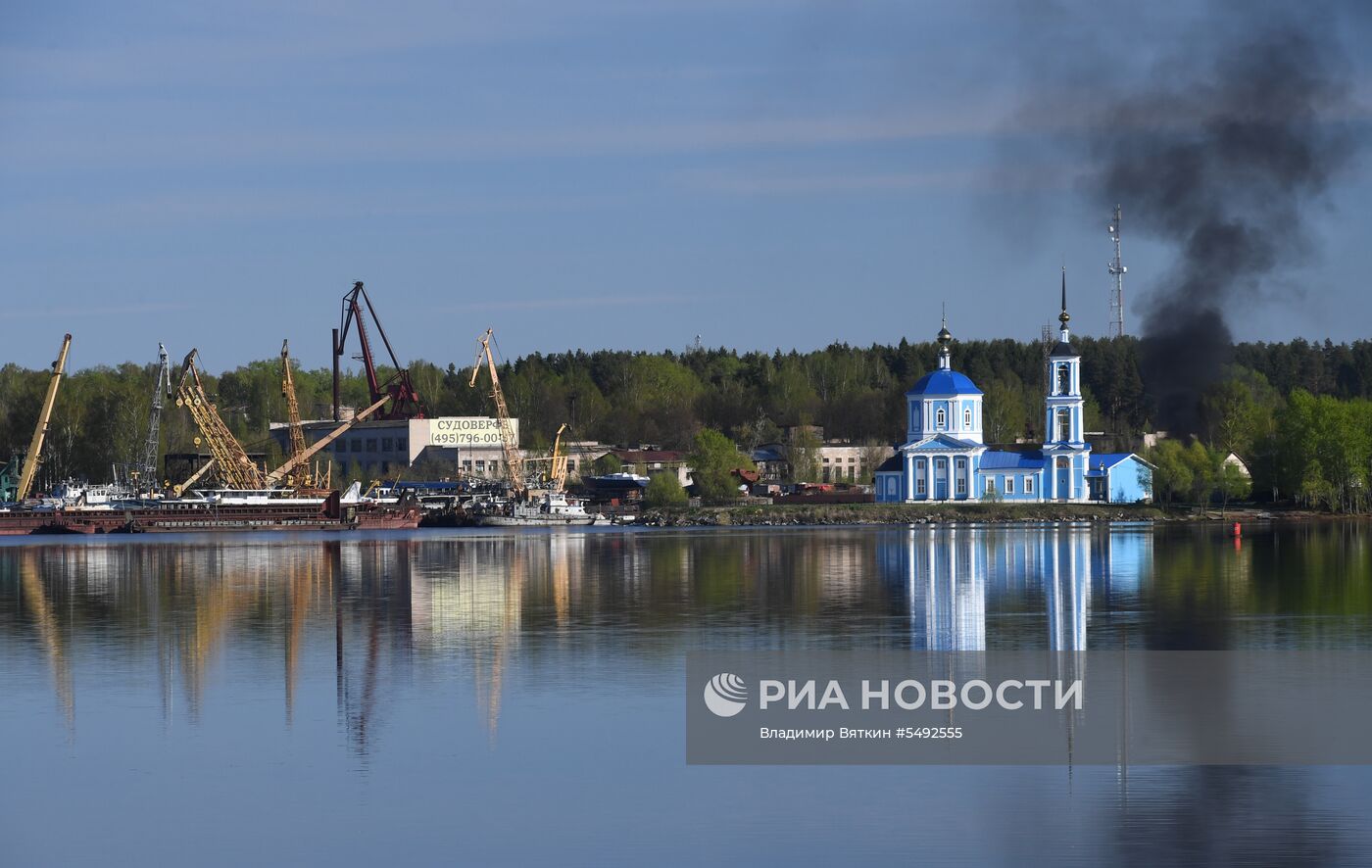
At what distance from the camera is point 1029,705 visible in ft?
71.4

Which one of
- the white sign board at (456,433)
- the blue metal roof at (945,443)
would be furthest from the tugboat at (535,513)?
the blue metal roof at (945,443)

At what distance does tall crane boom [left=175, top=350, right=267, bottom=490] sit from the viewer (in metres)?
112

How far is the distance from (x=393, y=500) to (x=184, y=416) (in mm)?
20497

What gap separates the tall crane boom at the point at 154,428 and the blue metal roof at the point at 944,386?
4463 cm

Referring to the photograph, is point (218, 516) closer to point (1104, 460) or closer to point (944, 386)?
point (944, 386)

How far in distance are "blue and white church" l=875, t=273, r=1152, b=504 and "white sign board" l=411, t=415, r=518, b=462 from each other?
30960 millimetres

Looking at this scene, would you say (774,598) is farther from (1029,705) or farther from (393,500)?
(393,500)

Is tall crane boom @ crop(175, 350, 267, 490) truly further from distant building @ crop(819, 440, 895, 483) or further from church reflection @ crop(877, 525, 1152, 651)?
church reflection @ crop(877, 525, 1152, 651)

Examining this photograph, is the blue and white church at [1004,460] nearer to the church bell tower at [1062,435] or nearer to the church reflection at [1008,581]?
the church bell tower at [1062,435]

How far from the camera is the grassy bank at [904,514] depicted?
99562 millimetres

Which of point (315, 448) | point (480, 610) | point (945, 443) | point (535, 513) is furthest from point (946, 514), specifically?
point (480, 610)

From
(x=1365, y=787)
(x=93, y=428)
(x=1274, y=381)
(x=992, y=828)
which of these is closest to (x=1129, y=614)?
(x=1365, y=787)

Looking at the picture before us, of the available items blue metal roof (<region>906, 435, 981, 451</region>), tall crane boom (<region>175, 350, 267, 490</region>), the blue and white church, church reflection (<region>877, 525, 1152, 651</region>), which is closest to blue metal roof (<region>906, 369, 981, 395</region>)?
the blue and white church

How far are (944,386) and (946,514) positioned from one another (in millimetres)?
10331
